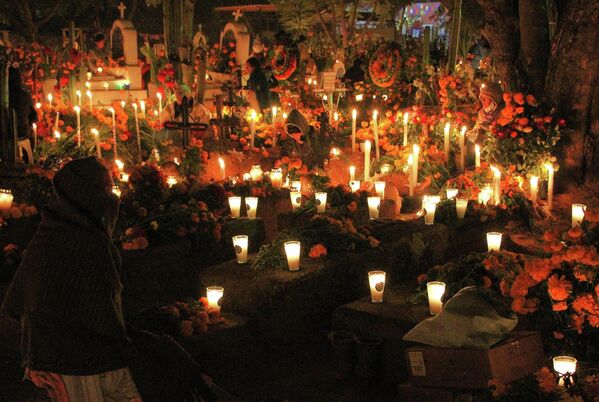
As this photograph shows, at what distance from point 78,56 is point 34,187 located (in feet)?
25.2

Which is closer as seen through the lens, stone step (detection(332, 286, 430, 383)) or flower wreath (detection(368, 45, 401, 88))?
stone step (detection(332, 286, 430, 383))

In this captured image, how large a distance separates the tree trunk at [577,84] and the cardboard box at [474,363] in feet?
16.8

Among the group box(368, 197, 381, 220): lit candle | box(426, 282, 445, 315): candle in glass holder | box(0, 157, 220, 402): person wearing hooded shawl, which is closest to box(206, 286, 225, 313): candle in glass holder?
box(426, 282, 445, 315): candle in glass holder

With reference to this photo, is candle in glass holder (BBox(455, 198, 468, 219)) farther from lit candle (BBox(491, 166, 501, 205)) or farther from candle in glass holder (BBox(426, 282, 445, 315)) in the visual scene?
candle in glass holder (BBox(426, 282, 445, 315))

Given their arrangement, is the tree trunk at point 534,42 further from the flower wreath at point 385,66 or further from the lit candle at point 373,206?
the flower wreath at point 385,66

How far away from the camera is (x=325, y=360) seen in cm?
607

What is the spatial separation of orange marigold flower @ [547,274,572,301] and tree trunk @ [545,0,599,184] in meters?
5.27

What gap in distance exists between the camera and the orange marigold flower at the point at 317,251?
680 cm

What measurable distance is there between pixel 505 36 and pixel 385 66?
4016 millimetres

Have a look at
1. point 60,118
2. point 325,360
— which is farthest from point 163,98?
point 325,360

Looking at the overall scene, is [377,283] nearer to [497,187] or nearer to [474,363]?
[474,363]

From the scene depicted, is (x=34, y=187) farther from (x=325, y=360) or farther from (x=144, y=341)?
(x=144, y=341)

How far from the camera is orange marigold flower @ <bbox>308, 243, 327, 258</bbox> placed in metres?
6.80

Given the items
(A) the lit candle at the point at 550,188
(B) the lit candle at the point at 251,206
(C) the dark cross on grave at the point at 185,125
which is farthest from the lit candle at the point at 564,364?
(C) the dark cross on grave at the point at 185,125
